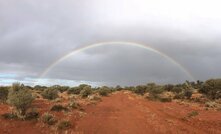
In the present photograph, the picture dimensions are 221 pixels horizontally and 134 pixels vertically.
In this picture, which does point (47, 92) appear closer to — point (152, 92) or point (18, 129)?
point (152, 92)

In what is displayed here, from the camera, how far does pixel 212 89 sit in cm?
6059

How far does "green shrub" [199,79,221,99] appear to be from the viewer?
57591 mm

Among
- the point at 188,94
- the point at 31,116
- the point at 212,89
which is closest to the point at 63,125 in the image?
the point at 31,116

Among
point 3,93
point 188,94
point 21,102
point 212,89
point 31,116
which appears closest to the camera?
point 31,116

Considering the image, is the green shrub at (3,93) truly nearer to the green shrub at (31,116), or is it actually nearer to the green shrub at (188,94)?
the green shrub at (31,116)

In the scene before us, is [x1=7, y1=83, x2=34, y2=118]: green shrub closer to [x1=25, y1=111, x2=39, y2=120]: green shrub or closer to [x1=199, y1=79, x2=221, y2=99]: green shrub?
[x1=25, y1=111, x2=39, y2=120]: green shrub

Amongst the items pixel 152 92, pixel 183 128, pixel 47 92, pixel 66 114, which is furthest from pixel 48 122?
pixel 152 92

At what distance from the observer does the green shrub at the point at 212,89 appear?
189 feet

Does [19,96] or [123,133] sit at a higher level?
[19,96]

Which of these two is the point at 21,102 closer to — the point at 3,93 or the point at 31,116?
the point at 31,116

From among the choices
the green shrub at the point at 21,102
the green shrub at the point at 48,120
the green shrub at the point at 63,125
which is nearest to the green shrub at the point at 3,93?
the green shrub at the point at 21,102

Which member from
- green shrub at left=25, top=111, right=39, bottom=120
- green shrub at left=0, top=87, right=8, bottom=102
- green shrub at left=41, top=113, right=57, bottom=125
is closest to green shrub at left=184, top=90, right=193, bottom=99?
green shrub at left=0, top=87, right=8, bottom=102

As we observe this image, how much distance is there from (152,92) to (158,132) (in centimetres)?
3990

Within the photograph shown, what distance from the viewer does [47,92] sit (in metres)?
47.9
